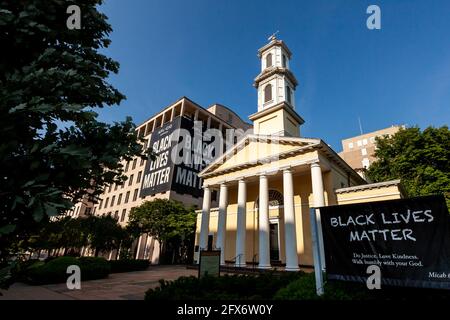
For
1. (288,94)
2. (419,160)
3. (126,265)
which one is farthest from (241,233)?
(419,160)

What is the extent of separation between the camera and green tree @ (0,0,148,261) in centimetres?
297

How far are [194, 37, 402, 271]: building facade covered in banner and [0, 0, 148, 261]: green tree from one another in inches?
597

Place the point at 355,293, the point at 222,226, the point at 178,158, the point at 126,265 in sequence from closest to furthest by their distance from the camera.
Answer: the point at 355,293 < the point at 126,265 < the point at 222,226 < the point at 178,158

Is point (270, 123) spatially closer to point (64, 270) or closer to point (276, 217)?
point (276, 217)

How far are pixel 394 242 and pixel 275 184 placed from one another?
19.1 metres

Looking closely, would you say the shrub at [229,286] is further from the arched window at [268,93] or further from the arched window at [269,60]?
the arched window at [269,60]

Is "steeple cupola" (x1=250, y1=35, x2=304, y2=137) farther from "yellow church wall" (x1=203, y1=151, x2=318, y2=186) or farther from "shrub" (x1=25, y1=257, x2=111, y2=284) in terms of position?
"shrub" (x1=25, y1=257, x2=111, y2=284)

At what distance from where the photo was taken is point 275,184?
23656mm

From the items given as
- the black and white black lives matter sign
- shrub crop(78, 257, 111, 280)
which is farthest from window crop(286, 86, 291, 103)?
shrub crop(78, 257, 111, 280)

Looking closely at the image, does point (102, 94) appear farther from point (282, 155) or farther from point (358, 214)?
point (282, 155)

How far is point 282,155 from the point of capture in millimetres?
19672

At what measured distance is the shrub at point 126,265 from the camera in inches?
790
